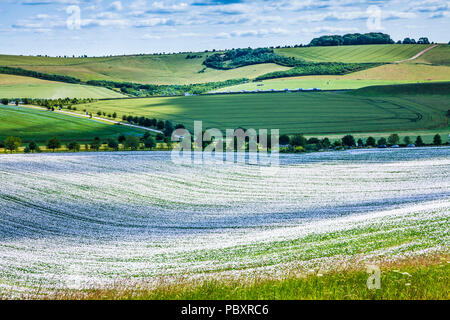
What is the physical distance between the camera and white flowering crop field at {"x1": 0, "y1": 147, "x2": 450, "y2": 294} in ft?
69.3

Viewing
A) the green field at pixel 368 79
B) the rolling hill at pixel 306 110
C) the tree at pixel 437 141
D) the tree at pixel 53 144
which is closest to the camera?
the tree at pixel 437 141

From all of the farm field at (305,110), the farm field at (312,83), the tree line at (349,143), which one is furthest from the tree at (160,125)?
the farm field at (312,83)

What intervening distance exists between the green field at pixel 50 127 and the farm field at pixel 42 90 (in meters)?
35.3

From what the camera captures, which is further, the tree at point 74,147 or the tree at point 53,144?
the tree at point 53,144

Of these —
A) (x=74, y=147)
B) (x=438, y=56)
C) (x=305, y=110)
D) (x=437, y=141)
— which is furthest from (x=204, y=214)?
(x=438, y=56)

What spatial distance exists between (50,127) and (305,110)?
56.4 metres

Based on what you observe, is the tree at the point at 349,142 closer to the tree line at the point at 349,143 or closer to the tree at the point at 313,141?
the tree line at the point at 349,143

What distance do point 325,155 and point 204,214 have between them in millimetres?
31181

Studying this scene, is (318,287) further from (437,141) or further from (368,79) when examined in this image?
(368,79)

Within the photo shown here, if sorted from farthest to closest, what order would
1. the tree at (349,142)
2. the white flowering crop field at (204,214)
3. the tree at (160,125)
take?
the tree at (160,125)
the tree at (349,142)
the white flowering crop field at (204,214)

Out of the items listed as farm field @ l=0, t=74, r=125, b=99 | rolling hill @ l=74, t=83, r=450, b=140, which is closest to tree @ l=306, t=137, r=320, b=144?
rolling hill @ l=74, t=83, r=450, b=140

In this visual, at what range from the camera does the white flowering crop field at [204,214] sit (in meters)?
21.1
